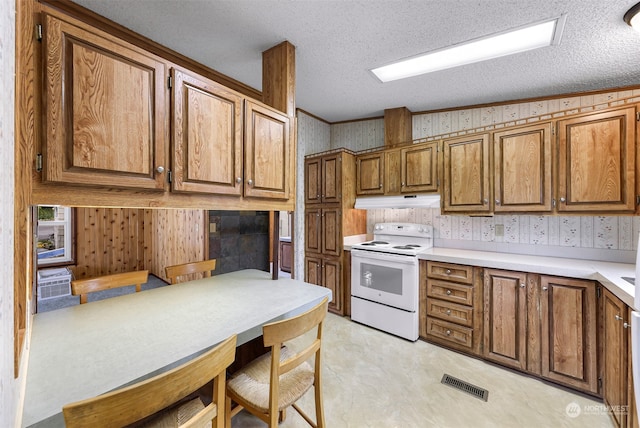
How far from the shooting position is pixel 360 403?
1.89 meters

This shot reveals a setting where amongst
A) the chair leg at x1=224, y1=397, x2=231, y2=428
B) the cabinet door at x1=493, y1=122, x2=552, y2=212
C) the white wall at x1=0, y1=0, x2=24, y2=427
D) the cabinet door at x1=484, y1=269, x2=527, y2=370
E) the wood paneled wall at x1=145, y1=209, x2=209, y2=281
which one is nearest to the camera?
the white wall at x1=0, y1=0, x2=24, y2=427

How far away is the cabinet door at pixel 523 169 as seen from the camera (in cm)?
231

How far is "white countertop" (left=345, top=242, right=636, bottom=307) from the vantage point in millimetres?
1637

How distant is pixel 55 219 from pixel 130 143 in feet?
11.8

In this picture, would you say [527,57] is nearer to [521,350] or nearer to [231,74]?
[521,350]

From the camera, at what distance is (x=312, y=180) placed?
3.62 meters

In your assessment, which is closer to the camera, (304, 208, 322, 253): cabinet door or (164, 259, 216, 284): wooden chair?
(164, 259, 216, 284): wooden chair

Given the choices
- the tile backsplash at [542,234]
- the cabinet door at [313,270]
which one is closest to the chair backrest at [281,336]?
the cabinet door at [313,270]

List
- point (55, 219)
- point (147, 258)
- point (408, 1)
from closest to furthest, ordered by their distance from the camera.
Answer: point (408, 1)
point (55, 219)
point (147, 258)

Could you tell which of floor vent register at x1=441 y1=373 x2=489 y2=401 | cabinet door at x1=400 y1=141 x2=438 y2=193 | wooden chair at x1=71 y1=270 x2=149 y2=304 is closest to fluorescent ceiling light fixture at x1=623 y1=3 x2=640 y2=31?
cabinet door at x1=400 y1=141 x2=438 y2=193

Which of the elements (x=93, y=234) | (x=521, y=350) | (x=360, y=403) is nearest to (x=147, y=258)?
(x=93, y=234)

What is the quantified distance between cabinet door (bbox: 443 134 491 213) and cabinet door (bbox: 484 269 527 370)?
0.72 metres

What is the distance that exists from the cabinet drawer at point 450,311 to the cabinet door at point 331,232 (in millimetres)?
1224

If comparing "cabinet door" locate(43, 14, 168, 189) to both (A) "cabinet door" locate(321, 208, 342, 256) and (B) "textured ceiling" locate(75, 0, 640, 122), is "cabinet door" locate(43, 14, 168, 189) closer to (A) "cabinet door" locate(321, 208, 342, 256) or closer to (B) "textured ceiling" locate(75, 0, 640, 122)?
(B) "textured ceiling" locate(75, 0, 640, 122)
